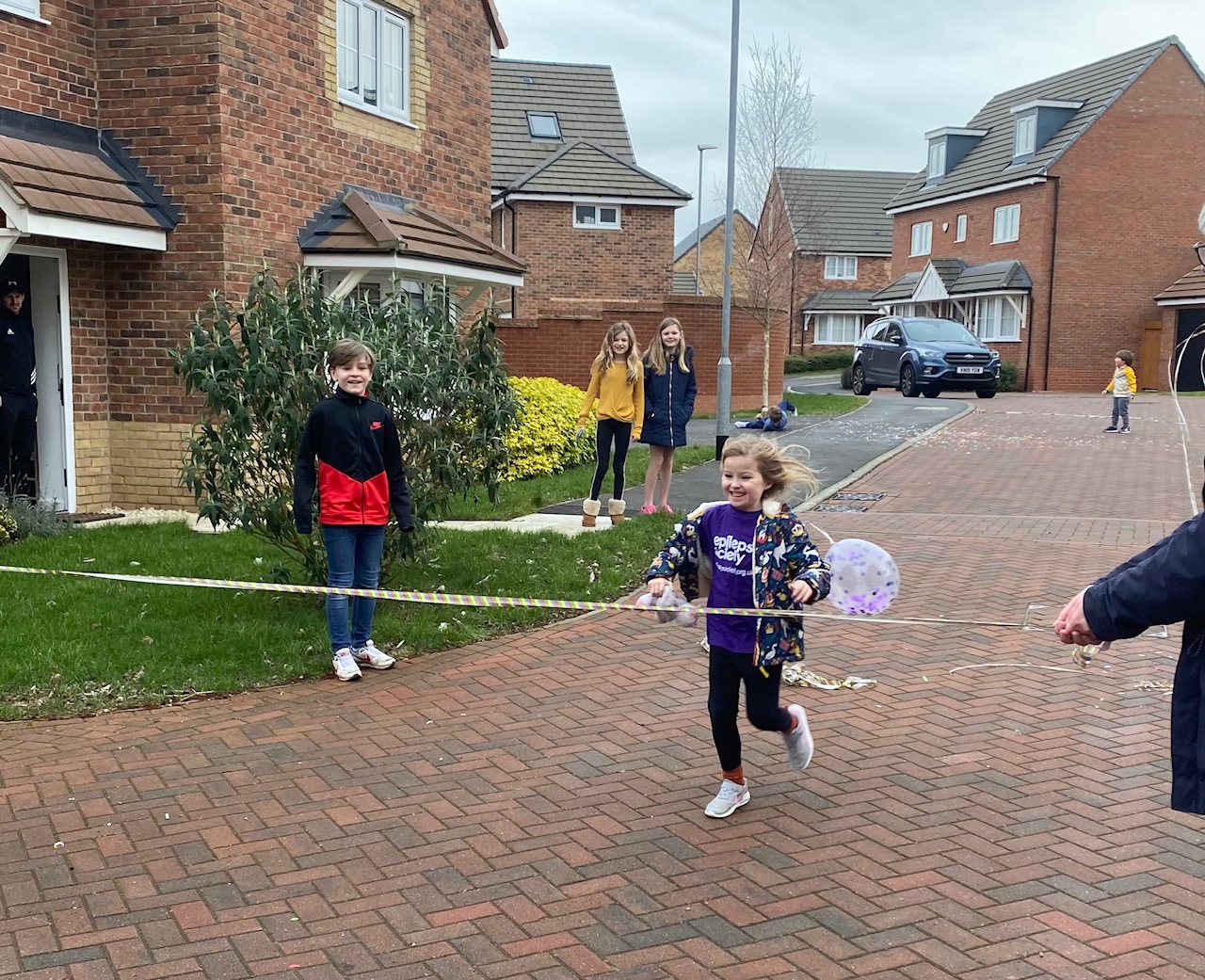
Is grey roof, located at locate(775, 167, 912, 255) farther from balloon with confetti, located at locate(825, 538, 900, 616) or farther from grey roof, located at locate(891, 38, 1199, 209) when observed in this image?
balloon with confetti, located at locate(825, 538, 900, 616)

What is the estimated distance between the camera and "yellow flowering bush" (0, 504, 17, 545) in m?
9.09

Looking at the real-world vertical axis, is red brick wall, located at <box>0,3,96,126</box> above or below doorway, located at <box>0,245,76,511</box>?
above

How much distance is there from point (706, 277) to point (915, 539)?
51.1m

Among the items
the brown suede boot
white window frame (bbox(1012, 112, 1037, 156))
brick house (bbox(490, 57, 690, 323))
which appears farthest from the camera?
white window frame (bbox(1012, 112, 1037, 156))

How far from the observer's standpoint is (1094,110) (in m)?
36.0

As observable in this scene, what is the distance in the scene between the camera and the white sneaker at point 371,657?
20.9ft

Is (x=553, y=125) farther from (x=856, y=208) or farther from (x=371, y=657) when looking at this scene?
(x=856, y=208)

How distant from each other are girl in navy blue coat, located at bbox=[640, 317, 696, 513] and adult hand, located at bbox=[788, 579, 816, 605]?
622 cm

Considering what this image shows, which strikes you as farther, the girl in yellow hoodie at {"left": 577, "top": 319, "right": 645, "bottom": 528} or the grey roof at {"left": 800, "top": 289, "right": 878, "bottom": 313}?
the grey roof at {"left": 800, "top": 289, "right": 878, "bottom": 313}

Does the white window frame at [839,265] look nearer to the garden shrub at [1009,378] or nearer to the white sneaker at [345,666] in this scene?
the garden shrub at [1009,378]

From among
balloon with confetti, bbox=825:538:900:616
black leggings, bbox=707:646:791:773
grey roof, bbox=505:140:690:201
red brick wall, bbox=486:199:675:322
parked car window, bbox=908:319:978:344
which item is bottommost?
black leggings, bbox=707:646:791:773

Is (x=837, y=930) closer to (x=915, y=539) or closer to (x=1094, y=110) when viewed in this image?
(x=915, y=539)

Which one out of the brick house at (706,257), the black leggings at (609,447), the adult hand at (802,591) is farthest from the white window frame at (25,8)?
the brick house at (706,257)

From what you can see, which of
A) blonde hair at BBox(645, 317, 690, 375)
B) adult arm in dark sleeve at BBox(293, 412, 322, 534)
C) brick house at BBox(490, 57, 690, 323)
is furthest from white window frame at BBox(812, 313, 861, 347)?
adult arm in dark sleeve at BBox(293, 412, 322, 534)
